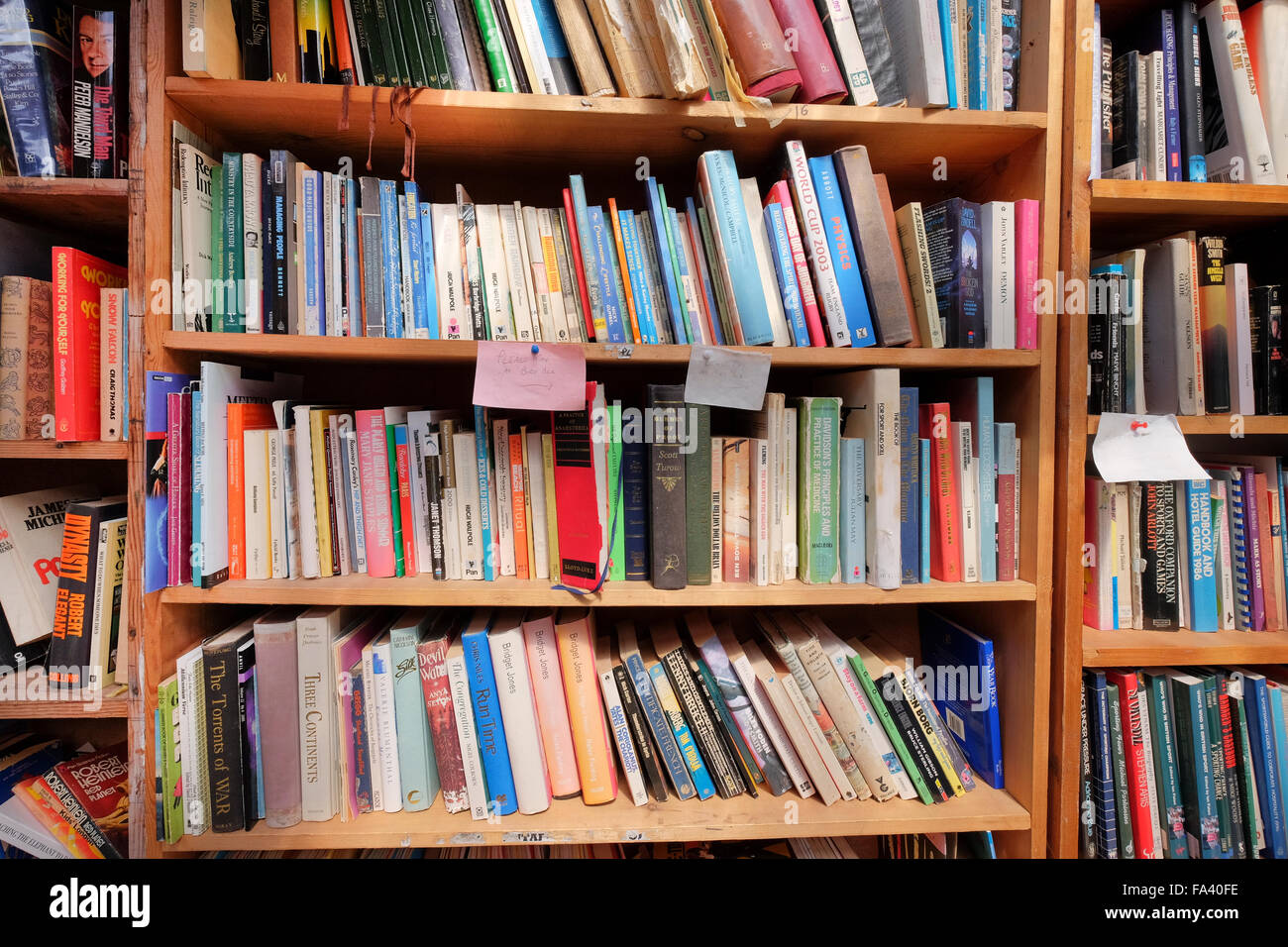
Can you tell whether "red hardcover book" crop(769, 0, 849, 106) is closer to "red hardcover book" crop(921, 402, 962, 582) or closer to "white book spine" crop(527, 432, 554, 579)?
"red hardcover book" crop(921, 402, 962, 582)

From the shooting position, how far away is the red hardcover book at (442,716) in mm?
977

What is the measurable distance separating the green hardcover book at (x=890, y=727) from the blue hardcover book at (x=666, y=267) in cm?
63

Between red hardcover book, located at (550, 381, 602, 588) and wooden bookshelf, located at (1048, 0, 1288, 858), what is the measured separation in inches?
30.1

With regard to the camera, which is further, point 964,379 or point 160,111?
point 964,379

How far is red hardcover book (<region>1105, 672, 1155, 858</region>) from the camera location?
100 cm

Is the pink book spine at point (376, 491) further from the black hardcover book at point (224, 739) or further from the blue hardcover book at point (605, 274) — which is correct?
the blue hardcover book at point (605, 274)

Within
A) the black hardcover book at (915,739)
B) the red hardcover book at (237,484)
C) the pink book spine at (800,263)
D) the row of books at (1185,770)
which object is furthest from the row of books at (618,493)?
the row of books at (1185,770)

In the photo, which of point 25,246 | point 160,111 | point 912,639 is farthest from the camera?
point 912,639

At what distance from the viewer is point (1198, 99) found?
39.1 inches

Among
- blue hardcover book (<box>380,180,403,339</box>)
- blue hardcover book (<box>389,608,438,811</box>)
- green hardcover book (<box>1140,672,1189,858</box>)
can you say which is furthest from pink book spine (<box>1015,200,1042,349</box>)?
blue hardcover book (<box>389,608,438,811</box>)

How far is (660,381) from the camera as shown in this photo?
4.12ft

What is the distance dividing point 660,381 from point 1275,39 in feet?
3.83

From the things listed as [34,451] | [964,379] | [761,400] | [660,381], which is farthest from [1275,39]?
[34,451]
